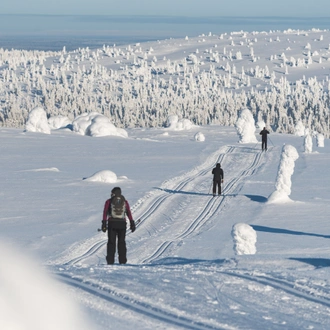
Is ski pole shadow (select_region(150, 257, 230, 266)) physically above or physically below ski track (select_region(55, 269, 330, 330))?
below

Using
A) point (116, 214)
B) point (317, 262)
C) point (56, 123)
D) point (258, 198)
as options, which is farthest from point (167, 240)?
point (56, 123)

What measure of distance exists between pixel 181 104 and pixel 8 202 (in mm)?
129772

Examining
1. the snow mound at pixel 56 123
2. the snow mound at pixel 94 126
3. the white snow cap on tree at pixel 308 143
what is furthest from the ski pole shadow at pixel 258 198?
the snow mound at pixel 56 123

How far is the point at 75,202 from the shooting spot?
2292 cm

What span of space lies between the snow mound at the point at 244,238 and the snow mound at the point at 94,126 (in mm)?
40690

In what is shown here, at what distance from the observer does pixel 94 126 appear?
55.3 m

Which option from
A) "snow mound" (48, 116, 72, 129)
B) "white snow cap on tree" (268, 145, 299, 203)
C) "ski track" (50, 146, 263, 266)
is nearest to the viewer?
"ski track" (50, 146, 263, 266)

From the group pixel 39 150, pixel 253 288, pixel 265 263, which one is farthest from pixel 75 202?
pixel 39 150

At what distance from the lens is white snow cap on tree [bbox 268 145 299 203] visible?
22750mm

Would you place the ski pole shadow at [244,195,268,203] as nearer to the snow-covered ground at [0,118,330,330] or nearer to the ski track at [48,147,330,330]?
the snow-covered ground at [0,118,330,330]

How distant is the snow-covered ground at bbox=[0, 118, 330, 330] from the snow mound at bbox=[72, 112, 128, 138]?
14.2 m

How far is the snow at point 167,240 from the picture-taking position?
8766mm

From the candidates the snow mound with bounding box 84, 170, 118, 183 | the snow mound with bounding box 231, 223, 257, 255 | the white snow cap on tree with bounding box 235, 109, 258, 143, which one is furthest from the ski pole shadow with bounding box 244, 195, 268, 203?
the white snow cap on tree with bounding box 235, 109, 258, 143

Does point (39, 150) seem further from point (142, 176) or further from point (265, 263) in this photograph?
point (265, 263)
